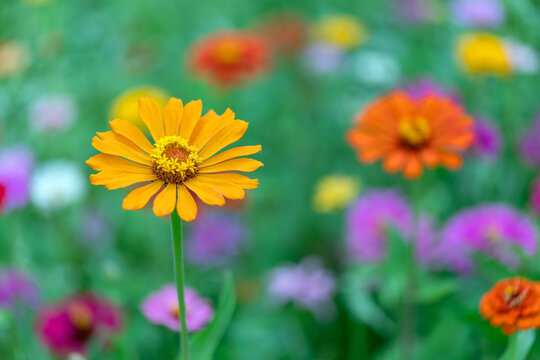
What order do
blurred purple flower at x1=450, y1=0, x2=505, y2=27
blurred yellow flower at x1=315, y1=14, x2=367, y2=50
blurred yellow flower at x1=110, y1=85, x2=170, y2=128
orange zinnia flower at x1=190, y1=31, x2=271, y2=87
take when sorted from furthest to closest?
blurred yellow flower at x1=315, y1=14, x2=367, y2=50
blurred purple flower at x1=450, y1=0, x2=505, y2=27
orange zinnia flower at x1=190, y1=31, x2=271, y2=87
blurred yellow flower at x1=110, y1=85, x2=170, y2=128

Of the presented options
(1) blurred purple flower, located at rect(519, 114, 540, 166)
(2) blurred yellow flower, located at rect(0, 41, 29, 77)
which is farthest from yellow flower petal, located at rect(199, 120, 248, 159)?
(2) blurred yellow flower, located at rect(0, 41, 29, 77)

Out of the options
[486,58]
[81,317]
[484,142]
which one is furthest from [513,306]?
[486,58]

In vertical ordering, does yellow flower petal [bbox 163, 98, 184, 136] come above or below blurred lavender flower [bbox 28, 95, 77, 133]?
below

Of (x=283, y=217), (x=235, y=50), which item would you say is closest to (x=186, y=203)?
(x=235, y=50)

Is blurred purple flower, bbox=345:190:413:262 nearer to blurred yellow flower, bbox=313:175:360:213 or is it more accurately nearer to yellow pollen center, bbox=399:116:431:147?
blurred yellow flower, bbox=313:175:360:213

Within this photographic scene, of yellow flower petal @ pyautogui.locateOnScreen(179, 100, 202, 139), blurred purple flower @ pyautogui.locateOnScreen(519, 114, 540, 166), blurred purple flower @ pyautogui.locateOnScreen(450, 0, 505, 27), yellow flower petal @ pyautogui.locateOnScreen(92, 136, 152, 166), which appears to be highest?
blurred purple flower @ pyautogui.locateOnScreen(450, 0, 505, 27)

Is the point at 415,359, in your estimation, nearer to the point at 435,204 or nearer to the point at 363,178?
the point at 435,204

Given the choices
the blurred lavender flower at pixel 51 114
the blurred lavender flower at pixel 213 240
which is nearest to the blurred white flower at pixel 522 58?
the blurred lavender flower at pixel 213 240

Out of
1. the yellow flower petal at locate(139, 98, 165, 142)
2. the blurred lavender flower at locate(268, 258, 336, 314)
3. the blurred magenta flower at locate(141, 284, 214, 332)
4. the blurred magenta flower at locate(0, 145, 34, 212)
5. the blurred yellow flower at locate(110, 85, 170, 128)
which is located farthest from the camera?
the blurred yellow flower at locate(110, 85, 170, 128)
